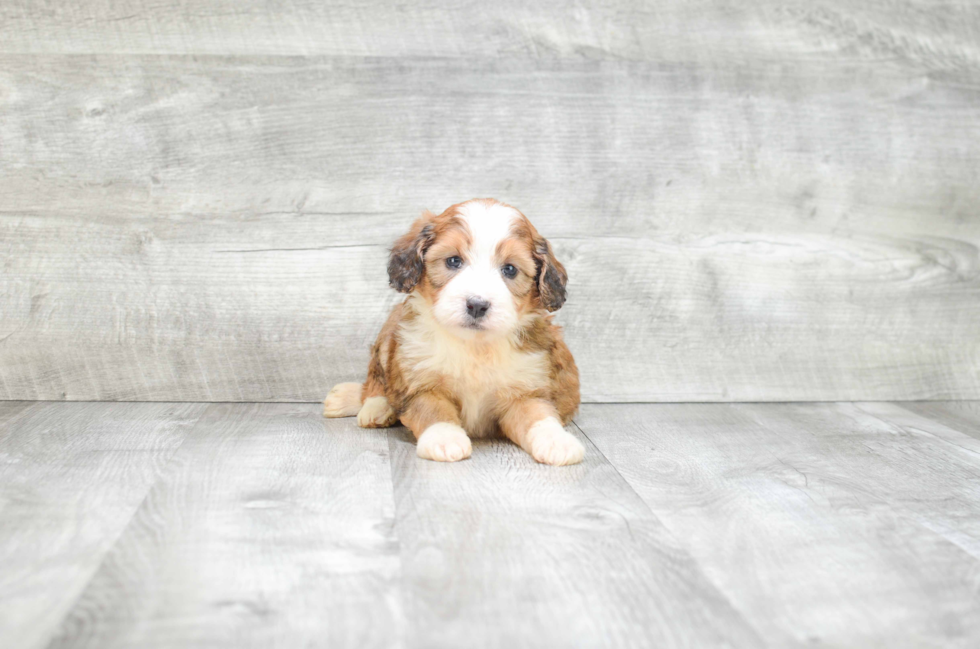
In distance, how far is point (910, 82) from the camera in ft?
11.2

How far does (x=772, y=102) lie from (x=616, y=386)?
4.11ft

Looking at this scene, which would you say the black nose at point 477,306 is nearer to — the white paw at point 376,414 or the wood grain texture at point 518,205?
the white paw at point 376,414

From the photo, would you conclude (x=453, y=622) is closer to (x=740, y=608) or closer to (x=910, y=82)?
(x=740, y=608)

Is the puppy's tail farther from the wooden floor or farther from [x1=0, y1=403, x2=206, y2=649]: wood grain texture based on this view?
[x1=0, y1=403, x2=206, y2=649]: wood grain texture

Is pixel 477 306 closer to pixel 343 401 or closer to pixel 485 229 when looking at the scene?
pixel 485 229

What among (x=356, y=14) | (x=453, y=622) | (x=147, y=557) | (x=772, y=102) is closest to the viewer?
(x=453, y=622)

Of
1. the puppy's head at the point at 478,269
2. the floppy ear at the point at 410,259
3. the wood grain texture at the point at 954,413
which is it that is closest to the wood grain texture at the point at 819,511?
the wood grain texture at the point at 954,413

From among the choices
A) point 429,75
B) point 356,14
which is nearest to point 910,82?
point 429,75

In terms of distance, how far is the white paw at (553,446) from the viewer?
233 centimetres

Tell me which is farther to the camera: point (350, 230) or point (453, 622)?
point (350, 230)

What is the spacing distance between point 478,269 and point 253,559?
1047 mm

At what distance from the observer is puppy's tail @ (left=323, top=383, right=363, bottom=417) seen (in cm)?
294

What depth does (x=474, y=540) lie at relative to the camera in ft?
5.77

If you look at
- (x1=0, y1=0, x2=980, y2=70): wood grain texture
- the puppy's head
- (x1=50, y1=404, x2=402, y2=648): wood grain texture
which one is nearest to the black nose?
the puppy's head
